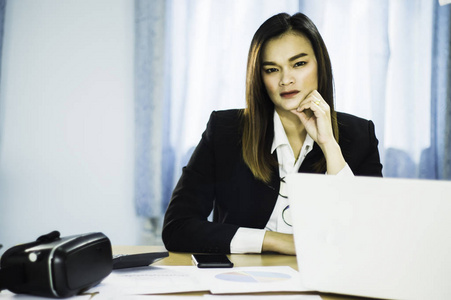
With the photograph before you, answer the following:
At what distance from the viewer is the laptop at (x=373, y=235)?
22.5 inches

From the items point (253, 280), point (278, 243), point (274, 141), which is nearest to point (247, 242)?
point (278, 243)

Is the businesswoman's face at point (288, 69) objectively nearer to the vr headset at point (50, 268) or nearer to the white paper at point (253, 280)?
the white paper at point (253, 280)

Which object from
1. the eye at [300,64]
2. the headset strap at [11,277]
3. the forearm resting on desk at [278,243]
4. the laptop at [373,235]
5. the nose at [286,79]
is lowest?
the forearm resting on desk at [278,243]

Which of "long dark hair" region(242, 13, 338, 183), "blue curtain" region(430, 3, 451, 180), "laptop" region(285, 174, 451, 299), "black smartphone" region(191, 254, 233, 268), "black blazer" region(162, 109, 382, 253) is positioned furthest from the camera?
"blue curtain" region(430, 3, 451, 180)

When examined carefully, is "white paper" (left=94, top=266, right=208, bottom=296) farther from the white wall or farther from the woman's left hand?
the white wall

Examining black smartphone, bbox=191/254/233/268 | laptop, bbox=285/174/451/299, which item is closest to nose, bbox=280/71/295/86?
black smartphone, bbox=191/254/233/268

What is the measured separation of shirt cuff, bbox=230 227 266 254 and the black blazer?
135 mm

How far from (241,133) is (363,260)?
894 mm

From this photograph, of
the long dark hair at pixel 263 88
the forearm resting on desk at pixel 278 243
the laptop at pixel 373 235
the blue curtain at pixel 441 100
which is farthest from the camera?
the blue curtain at pixel 441 100

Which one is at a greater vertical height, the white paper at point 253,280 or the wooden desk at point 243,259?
the white paper at point 253,280

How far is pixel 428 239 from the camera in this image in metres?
0.57

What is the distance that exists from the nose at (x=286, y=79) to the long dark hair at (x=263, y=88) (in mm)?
92

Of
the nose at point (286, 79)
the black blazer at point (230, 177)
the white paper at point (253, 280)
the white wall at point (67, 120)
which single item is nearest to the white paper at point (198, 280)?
the white paper at point (253, 280)

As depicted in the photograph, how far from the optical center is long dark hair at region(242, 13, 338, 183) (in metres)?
1.39
